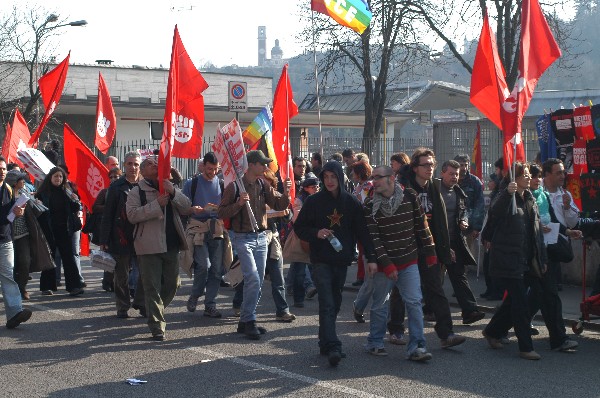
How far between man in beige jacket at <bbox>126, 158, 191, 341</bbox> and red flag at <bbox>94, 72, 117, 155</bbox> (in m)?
7.75

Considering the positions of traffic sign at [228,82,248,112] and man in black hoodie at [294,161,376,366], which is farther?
traffic sign at [228,82,248,112]

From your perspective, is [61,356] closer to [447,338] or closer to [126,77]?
[447,338]

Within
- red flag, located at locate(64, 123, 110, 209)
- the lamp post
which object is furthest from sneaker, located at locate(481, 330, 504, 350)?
the lamp post

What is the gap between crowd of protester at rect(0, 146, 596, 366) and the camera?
27.5 feet

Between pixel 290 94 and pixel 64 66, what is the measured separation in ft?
17.3

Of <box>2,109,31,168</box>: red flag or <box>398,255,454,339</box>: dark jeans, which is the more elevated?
<box>2,109,31,168</box>: red flag

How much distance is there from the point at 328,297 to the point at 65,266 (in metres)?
5.72

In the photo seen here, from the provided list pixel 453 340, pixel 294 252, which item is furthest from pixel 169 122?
pixel 453 340

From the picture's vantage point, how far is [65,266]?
13.0 meters

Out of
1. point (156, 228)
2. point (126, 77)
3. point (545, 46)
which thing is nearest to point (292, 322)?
point (156, 228)

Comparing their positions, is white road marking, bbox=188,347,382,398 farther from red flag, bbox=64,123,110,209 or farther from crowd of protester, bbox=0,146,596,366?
red flag, bbox=64,123,110,209

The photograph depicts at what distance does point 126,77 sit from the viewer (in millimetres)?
45656

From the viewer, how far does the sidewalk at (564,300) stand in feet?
33.7

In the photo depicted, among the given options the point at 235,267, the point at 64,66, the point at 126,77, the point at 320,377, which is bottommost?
the point at 320,377
